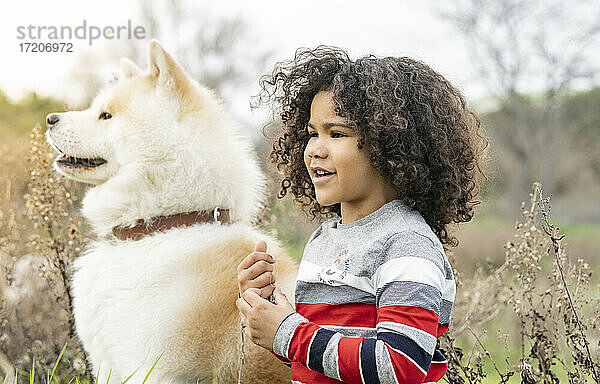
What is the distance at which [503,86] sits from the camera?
10.9m

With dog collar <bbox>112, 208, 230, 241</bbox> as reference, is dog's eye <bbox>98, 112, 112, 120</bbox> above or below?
above

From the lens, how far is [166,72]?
246cm

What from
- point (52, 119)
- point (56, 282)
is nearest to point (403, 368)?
point (52, 119)

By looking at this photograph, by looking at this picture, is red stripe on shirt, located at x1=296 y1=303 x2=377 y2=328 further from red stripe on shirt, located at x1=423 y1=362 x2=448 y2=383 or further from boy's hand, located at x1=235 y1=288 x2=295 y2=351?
red stripe on shirt, located at x1=423 y1=362 x2=448 y2=383

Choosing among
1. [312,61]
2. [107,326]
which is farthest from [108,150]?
[312,61]

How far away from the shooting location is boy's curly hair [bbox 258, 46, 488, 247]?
64.2 inches

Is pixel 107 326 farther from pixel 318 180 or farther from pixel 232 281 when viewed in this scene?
pixel 318 180

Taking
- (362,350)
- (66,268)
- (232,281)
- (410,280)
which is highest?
(410,280)

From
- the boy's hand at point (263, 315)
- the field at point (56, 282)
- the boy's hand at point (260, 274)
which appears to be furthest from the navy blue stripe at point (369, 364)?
the field at point (56, 282)

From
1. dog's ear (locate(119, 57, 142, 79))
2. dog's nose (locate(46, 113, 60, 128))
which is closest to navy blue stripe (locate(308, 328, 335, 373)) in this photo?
dog's nose (locate(46, 113, 60, 128))

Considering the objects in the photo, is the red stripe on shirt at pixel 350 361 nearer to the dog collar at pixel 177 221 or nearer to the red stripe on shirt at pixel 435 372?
the red stripe on shirt at pixel 435 372

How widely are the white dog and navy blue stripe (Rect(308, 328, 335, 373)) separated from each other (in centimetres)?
63

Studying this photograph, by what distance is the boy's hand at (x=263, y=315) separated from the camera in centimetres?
155

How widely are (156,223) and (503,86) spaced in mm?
9634
